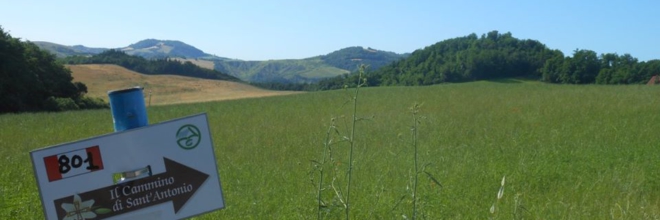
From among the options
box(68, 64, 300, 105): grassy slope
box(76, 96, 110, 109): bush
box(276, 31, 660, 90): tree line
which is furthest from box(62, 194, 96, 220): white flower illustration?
box(68, 64, 300, 105): grassy slope

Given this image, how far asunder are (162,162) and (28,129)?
55.5 ft

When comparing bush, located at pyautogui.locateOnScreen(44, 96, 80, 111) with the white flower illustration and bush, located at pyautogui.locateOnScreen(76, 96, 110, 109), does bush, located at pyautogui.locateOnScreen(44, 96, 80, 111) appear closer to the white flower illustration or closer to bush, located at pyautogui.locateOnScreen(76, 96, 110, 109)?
bush, located at pyautogui.locateOnScreen(76, 96, 110, 109)

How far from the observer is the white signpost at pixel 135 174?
1.71 metres

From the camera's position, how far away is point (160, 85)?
61.0 metres

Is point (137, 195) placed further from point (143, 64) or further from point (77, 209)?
point (143, 64)

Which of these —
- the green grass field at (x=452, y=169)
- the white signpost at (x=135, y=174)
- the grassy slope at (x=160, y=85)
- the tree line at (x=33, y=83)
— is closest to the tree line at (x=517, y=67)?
the grassy slope at (x=160, y=85)

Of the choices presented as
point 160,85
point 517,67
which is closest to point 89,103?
point 160,85

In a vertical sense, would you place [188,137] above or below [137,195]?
above

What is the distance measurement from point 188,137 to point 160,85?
62.1 m

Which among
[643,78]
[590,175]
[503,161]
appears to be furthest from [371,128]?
[643,78]

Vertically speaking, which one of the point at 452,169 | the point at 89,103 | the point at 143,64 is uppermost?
the point at 143,64

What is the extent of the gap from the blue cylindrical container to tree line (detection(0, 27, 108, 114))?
3350 cm

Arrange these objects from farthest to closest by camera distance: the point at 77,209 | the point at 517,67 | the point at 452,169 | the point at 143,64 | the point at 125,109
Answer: the point at 143,64 → the point at 517,67 → the point at 452,169 → the point at 125,109 → the point at 77,209

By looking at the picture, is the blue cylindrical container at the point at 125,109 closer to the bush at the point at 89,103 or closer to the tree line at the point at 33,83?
the tree line at the point at 33,83
